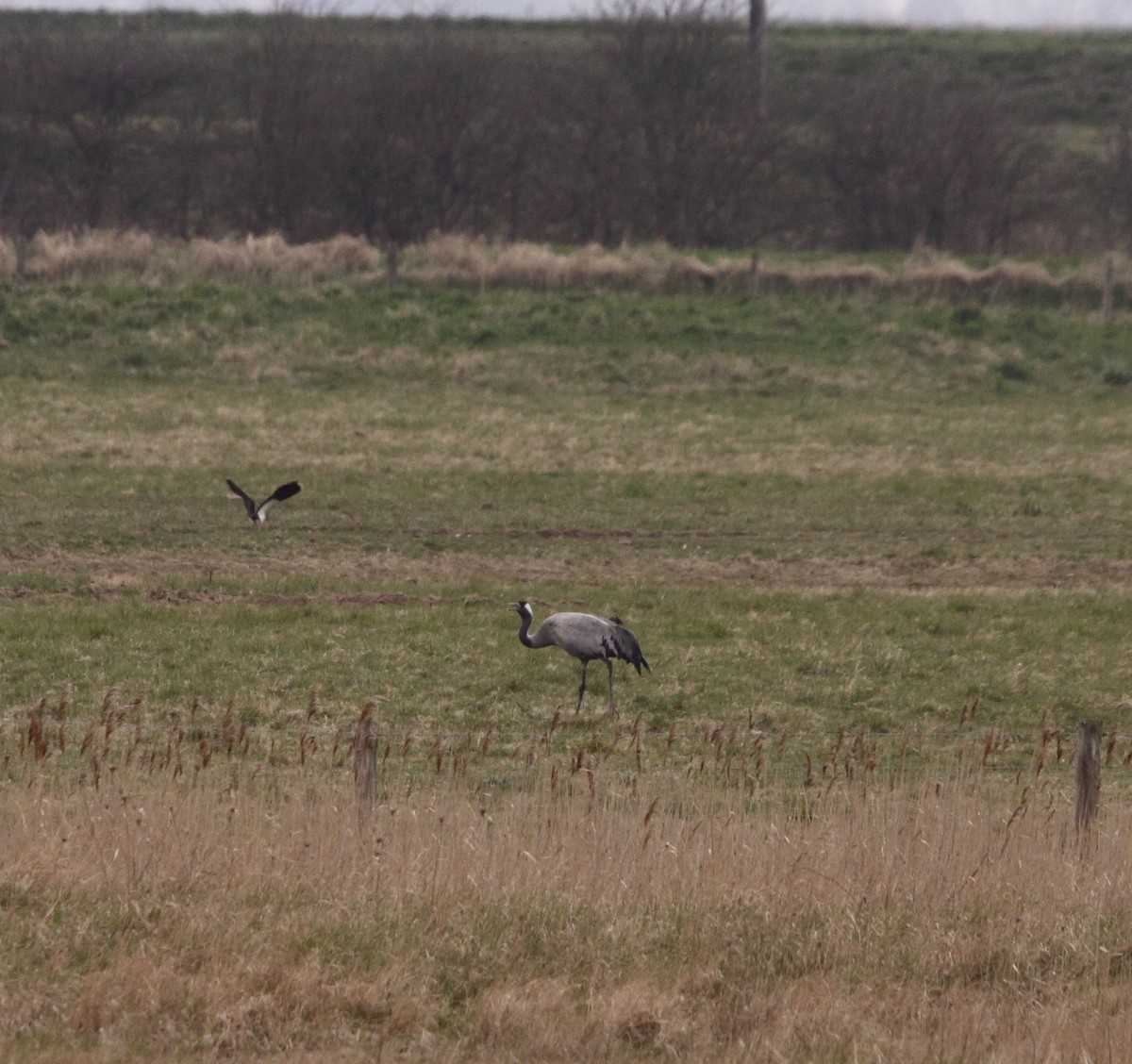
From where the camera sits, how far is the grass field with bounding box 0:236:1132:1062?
7.35 metres

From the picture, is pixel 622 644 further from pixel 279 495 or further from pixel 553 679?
pixel 279 495

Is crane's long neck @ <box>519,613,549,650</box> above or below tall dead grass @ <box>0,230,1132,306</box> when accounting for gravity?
below

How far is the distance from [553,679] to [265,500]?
6637mm

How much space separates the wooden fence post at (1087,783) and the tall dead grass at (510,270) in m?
26.0

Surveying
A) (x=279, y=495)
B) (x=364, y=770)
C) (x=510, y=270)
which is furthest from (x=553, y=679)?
(x=510, y=270)

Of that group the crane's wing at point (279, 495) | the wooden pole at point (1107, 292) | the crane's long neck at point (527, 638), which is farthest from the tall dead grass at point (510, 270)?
the crane's long neck at point (527, 638)

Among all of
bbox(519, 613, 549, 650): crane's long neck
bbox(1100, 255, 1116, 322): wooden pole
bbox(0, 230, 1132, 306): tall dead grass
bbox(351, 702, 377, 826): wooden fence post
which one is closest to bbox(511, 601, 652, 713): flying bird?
bbox(519, 613, 549, 650): crane's long neck

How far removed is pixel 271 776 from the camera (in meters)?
10.1

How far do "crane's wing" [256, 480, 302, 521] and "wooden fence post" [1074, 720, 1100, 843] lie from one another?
438 inches

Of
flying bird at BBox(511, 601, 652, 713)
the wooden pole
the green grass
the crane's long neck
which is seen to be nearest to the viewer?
flying bird at BBox(511, 601, 652, 713)

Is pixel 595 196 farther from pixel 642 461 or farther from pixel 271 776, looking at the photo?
pixel 271 776

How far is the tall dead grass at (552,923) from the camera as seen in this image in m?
6.97

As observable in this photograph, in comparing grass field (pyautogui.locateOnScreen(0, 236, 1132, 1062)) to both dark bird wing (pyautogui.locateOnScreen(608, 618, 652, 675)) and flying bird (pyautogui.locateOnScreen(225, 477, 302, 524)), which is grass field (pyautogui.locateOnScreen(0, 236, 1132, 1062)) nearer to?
flying bird (pyautogui.locateOnScreen(225, 477, 302, 524))

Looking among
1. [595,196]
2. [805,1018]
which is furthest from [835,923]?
[595,196]
